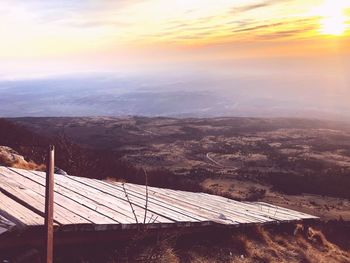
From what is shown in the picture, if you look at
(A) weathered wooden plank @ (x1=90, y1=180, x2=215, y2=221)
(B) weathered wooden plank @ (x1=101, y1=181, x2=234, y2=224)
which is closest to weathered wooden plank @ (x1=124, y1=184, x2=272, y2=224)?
(B) weathered wooden plank @ (x1=101, y1=181, x2=234, y2=224)

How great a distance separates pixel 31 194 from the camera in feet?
16.2

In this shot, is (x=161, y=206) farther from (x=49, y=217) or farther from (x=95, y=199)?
(x=49, y=217)

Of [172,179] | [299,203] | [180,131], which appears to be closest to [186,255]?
[172,179]

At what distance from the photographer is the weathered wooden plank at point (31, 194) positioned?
14.0 ft

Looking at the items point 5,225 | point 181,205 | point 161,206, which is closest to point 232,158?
point 181,205

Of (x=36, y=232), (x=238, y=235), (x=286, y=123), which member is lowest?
(x=286, y=123)

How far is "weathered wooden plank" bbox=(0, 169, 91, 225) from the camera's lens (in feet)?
14.0

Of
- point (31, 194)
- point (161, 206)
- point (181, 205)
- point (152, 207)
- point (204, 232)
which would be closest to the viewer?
point (31, 194)

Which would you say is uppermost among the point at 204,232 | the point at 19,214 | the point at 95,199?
the point at 19,214

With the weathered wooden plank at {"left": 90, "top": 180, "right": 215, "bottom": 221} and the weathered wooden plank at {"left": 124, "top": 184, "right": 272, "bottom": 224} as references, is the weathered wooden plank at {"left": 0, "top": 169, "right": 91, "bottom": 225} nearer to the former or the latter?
the weathered wooden plank at {"left": 90, "top": 180, "right": 215, "bottom": 221}

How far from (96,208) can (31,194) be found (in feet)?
Answer: 2.68

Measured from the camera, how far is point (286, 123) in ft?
248

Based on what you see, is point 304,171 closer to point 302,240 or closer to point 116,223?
point 302,240

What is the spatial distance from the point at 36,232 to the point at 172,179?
13.4 m
